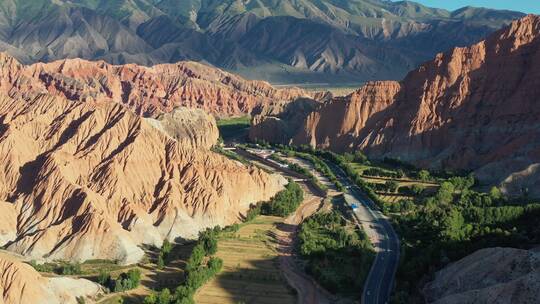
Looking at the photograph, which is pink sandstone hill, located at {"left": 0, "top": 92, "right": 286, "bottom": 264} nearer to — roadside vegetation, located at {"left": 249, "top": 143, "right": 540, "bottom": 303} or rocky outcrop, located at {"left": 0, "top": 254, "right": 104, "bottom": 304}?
rocky outcrop, located at {"left": 0, "top": 254, "right": 104, "bottom": 304}

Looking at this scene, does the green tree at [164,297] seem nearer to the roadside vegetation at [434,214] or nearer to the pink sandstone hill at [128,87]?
the roadside vegetation at [434,214]

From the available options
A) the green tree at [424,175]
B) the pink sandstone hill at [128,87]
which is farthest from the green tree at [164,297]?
the pink sandstone hill at [128,87]

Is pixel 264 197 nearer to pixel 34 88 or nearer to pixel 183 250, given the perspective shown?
pixel 183 250

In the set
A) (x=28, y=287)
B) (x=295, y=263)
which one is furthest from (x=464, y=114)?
(x=28, y=287)

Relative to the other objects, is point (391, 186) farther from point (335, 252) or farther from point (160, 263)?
point (160, 263)

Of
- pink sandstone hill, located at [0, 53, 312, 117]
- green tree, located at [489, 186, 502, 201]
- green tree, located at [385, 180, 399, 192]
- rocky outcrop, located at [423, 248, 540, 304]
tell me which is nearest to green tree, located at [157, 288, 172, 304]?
rocky outcrop, located at [423, 248, 540, 304]

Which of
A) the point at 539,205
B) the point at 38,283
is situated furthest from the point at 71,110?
the point at 539,205
